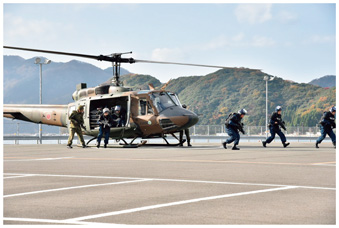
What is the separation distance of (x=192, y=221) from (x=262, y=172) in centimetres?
641

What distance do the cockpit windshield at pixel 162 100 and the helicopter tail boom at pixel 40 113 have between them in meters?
5.87

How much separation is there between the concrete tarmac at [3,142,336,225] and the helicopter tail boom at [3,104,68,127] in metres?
14.8

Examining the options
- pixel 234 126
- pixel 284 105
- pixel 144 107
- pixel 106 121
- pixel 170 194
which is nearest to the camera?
pixel 170 194

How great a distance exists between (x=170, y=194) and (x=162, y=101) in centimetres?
1616

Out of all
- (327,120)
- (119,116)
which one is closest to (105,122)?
(119,116)

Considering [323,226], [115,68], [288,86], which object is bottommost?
[323,226]

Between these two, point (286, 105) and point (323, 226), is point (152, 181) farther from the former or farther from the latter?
point (286, 105)

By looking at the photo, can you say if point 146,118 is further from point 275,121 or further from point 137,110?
point 275,121

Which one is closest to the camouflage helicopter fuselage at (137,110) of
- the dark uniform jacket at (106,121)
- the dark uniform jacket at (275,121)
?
the dark uniform jacket at (106,121)

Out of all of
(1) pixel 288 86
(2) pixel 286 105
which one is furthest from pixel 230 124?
(1) pixel 288 86

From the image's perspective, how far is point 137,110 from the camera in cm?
2578

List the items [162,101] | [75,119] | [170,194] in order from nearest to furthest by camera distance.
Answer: [170,194]
[162,101]
[75,119]

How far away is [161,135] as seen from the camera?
26234mm

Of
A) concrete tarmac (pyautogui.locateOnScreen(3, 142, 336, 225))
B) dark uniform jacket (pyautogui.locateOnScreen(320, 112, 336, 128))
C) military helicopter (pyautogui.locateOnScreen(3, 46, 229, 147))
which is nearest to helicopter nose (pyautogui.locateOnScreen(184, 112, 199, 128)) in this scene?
military helicopter (pyautogui.locateOnScreen(3, 46, 229, 147))
